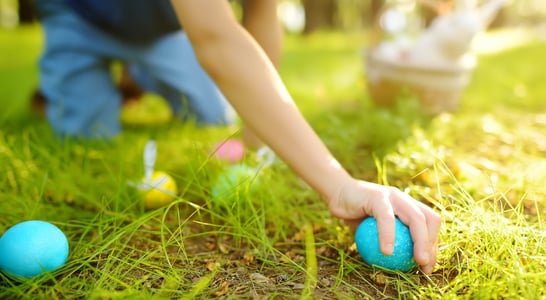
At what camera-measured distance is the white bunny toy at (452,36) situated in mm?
2625

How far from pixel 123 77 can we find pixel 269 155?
165 centimetres

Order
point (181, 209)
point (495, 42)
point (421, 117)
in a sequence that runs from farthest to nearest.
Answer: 1. point (495, 42)
2. point (421, 117)
3. point (181, 209)

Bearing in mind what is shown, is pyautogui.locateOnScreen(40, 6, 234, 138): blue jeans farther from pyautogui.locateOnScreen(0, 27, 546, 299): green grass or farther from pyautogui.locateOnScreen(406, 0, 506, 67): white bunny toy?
pyautogui.locateOnScreen(406, 0, 506, 67): white bunny toy

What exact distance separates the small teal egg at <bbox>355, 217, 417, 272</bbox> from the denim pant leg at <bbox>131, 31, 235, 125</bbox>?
156 cm

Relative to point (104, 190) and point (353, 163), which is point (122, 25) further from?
point (353, 163)

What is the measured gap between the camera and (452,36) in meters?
2.68

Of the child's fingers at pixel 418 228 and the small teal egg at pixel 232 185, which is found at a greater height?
the child's fingers at pixel 418 228

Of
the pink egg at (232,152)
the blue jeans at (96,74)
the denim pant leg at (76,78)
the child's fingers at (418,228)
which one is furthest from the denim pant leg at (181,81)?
the child's fingers at (418,228)

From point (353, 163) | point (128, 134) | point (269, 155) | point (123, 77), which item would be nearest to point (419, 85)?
point (353, 163)

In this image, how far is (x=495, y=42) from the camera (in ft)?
22.8

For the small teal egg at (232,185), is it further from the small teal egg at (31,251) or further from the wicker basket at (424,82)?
the wicker basket at (424,82)

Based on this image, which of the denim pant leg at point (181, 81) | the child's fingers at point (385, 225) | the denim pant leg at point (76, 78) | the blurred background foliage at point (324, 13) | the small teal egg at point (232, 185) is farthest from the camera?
the blurred background foliage at point (324, 13)

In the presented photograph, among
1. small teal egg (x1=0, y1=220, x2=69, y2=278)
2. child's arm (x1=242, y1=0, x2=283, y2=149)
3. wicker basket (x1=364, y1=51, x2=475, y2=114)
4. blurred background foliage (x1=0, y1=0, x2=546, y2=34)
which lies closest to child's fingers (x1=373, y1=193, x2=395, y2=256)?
small teal egg (x1=0, y1=220, x2=69, y2=278)

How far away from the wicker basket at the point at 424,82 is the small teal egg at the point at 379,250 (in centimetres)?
156
